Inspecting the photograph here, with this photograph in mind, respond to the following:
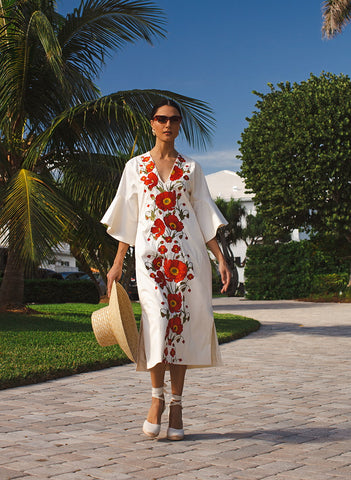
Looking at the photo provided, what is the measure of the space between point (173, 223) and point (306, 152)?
2097 cm

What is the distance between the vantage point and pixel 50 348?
28.0 feet

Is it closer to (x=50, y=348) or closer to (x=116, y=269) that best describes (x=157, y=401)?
(x=116, y=269)

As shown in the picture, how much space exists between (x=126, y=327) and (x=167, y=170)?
1125mm

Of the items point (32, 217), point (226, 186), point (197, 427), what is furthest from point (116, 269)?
point (226, 186)

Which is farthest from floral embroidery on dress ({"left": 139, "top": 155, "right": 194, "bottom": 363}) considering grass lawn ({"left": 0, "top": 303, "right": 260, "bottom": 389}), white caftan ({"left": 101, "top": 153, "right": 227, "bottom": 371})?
grass lawn ({"left": 0, "top": 303, "right": 260, "bottom": 389})

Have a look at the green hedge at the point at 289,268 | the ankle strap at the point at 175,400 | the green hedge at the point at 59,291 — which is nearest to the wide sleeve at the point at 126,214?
the ankle strap at the point at 175,400

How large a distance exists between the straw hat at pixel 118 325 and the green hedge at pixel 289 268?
A: 78.8 ft

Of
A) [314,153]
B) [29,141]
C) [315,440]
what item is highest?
[314,153]

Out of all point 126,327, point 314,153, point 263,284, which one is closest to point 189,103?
point 126,327

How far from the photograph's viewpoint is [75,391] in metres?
6.00

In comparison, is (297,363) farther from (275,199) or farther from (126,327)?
(275,199)

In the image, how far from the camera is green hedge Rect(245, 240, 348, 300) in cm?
2783

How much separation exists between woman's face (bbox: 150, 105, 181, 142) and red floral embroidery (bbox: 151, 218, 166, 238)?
60cm

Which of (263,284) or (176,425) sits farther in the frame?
(263,284)
